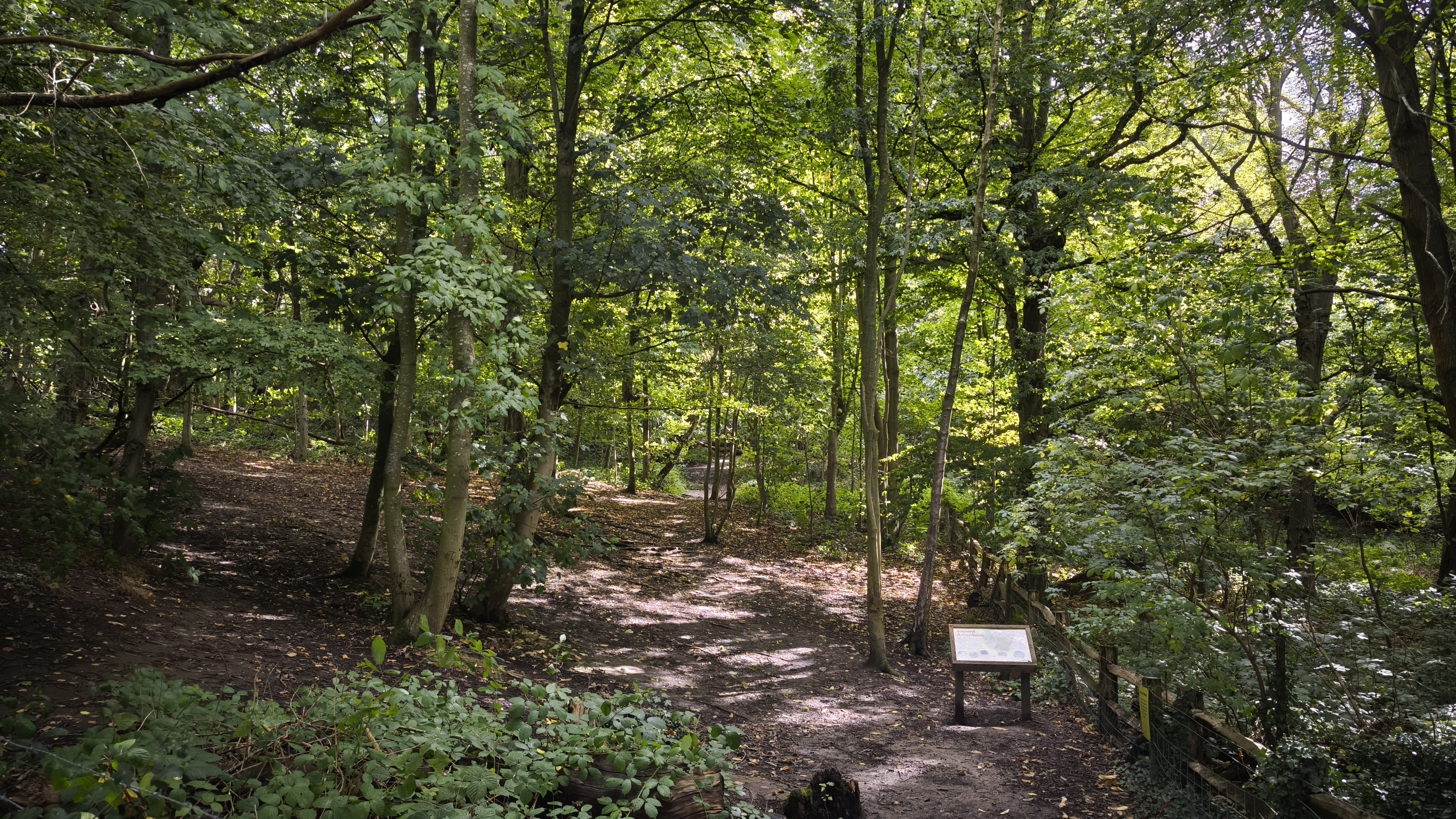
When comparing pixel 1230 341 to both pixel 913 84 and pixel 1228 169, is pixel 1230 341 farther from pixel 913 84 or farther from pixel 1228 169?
pixel 1228 169

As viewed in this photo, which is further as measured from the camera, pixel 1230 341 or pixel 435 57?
pixel 435 57

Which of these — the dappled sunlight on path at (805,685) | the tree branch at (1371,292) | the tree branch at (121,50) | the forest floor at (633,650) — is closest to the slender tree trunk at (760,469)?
the dappled sunlight on path at (805,685)

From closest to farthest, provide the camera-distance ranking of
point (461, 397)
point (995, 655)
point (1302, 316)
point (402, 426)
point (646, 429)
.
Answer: point (461, 397), point (402, 426), point (995, 655), point (1302, 316), point (646, 429)

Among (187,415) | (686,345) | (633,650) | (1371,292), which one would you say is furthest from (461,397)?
(1371,292)

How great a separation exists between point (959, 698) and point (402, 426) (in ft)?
20.5

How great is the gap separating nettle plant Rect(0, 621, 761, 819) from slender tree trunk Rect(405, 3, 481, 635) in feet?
8.84

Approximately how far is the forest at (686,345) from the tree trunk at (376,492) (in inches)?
2.4

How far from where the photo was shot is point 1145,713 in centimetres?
624

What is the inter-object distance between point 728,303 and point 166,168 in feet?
18.2

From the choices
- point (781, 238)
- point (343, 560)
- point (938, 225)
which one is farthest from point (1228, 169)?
point (343, 560)

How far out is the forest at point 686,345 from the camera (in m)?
3.97

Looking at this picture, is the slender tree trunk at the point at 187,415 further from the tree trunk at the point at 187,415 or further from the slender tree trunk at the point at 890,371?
the slender tree trunk at the point at 890,371

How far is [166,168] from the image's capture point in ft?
22.4

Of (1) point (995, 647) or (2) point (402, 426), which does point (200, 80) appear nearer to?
(2) point (402, 426)
